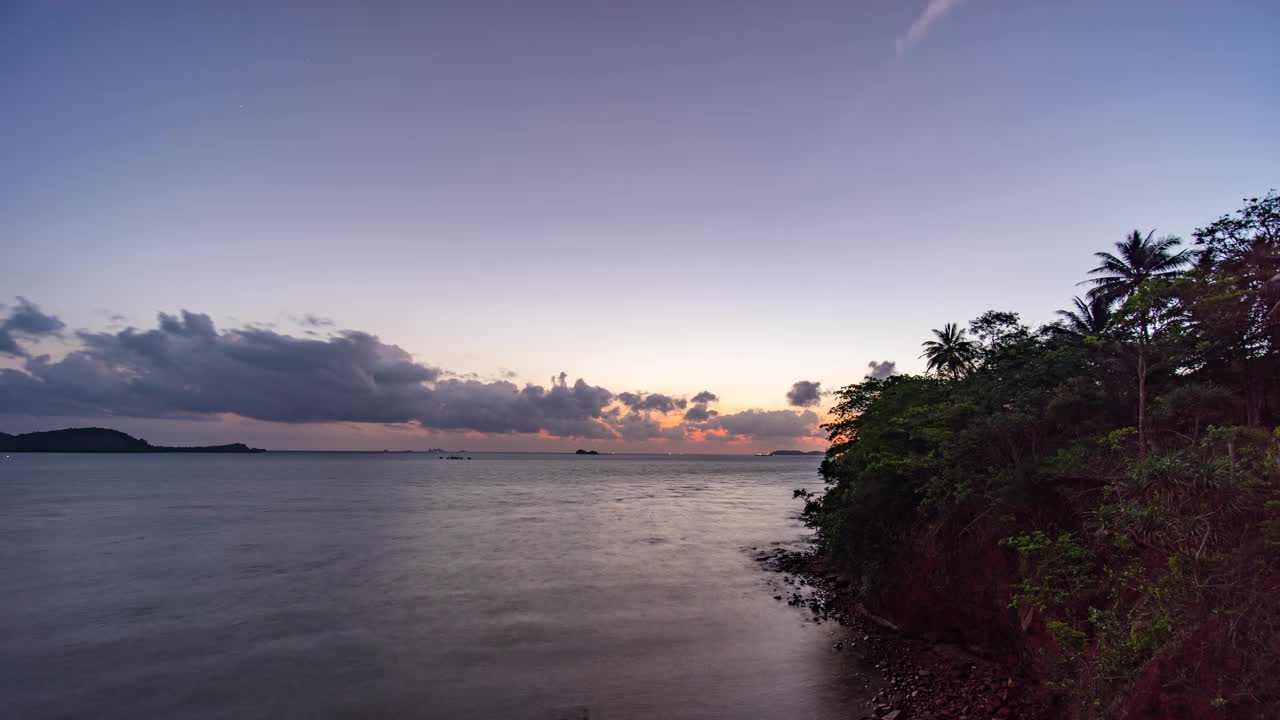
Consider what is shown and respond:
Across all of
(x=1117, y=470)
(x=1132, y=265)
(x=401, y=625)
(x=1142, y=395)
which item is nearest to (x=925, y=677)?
(x=1117, y=470)

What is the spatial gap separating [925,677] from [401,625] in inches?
832

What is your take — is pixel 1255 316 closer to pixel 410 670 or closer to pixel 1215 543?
pixel 1215 543

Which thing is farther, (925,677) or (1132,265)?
(1132,265)

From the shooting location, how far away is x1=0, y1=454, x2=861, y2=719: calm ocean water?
701 inches

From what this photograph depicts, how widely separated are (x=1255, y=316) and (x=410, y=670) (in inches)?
1187

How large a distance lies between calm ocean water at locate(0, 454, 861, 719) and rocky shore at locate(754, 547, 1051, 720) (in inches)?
39.0

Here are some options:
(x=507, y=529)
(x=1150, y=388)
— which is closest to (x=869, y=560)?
(x=1150, y=388)

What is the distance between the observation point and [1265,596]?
9.84m

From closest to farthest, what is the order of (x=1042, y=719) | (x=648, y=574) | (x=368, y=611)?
(x=1042, y=719) → (x=368, y=611) → (x=648, y=574)

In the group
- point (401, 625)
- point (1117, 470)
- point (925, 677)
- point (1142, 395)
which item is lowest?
point (401, 625)

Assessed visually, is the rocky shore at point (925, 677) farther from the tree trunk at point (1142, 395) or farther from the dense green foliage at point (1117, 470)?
the tree trunk at point (1142, 395)

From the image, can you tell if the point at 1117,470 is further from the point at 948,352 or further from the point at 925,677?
the point at 948,352

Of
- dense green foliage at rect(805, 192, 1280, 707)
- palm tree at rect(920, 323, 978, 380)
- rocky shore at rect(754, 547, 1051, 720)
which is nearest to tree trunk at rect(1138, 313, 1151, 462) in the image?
dense green foliage at rect(805, 192, 1280, 707)

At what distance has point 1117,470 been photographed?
14922 millimetres
